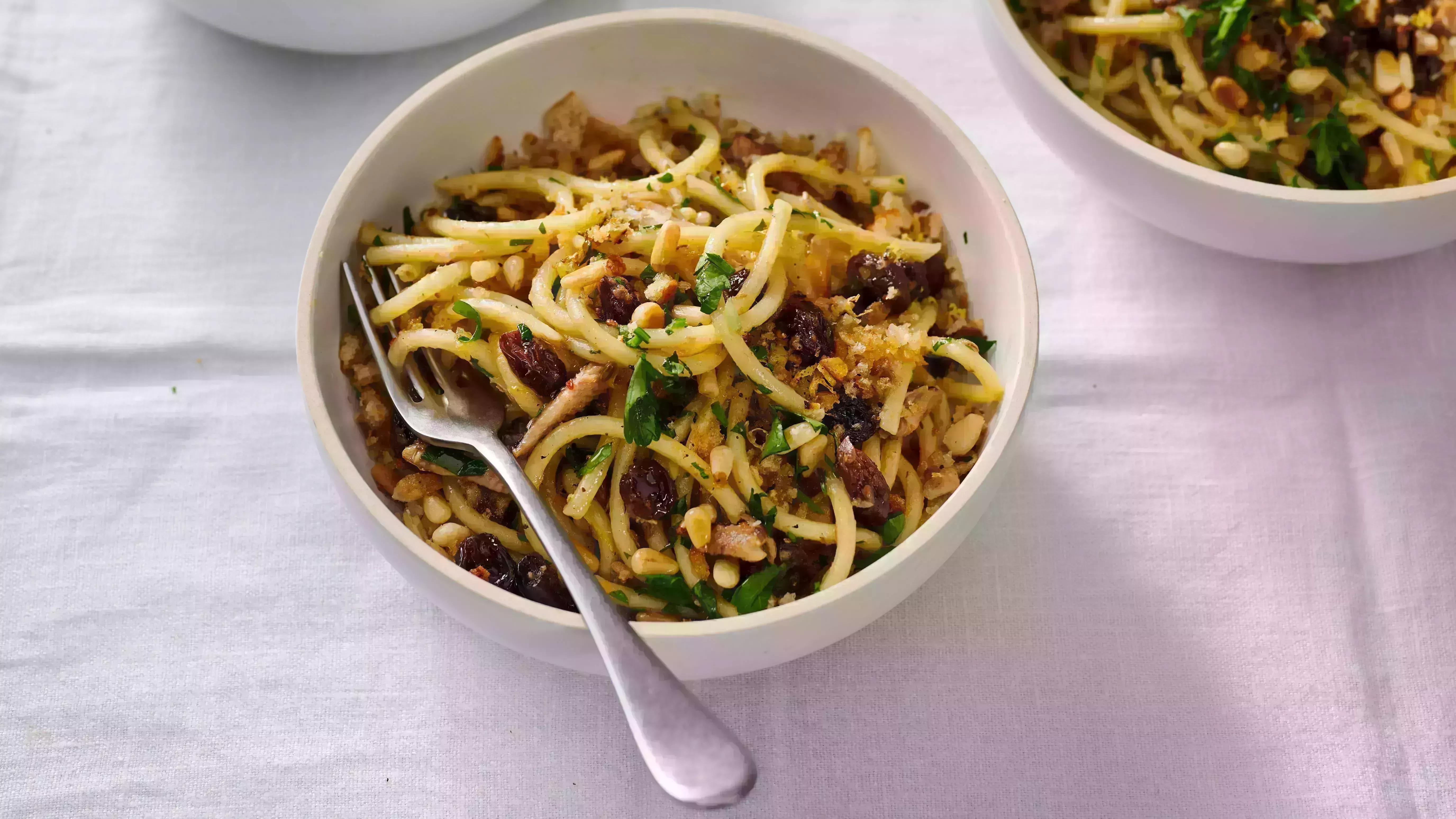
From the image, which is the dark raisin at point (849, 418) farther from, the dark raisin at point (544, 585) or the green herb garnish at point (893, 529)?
the dark raisin at point (544, 585)

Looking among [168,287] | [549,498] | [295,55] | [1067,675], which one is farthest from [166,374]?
[1067,675]

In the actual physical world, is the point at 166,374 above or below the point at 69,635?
above

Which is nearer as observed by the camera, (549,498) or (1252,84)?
(549,498)

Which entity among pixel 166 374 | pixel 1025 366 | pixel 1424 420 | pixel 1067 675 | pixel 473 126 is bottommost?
pixel 1067 675

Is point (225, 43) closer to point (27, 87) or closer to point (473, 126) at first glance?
point (27, 87)

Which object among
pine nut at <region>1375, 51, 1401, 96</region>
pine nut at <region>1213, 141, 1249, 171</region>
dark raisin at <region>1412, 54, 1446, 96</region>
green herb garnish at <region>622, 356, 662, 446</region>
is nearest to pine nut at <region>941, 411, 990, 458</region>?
green herb garnish at <region>622, 356, 662, 446</region>

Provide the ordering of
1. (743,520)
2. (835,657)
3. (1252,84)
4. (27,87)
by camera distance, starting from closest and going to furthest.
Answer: (743,520), (835,657), (1252,84), (27,87)

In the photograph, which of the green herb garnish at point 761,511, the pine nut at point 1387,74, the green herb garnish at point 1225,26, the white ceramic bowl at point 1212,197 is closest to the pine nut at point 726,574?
the green herb garnish at point 761,511
